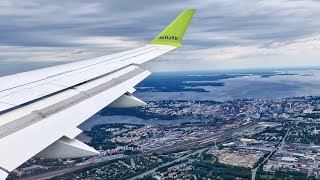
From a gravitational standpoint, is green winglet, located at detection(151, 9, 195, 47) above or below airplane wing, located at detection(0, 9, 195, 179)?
above

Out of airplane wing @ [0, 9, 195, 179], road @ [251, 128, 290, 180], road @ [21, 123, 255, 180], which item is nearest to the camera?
airplane wing @ [0, 9, 195, 179]

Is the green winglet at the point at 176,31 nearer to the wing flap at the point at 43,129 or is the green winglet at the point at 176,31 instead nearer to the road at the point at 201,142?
the wing flap at the point at 43,129

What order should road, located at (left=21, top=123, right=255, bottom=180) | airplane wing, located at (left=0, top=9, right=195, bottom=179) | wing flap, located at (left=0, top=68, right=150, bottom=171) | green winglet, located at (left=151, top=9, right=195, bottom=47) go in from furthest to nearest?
road, located at (left=21, top=123, right=255, bottom=180) < green winglet, located at (left=151, top=9, right=195, bottom=47) < airplane wing, located at (left=0, top=9, right=195, bottom=179) < wing flap, located at (left=0, top=68, right=150, bottom=171)

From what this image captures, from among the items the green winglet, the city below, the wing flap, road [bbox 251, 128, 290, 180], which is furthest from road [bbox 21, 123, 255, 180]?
the wing flap

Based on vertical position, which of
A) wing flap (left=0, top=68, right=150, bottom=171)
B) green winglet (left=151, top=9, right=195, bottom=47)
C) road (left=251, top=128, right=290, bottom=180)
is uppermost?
green winglet (left=151, top=9, right=195, bottom=47)

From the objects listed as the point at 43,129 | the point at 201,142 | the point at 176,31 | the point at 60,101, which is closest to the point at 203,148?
the point at 201,142

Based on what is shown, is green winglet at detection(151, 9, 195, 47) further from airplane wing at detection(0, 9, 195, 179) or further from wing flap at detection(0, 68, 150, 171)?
wing flap at detection(0, 68, 150, 171)

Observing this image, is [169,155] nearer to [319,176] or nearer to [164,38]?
[319,176]

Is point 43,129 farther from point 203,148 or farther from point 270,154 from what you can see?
point 203,148

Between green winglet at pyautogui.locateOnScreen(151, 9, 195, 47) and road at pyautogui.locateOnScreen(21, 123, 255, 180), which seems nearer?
green winglet at pyautogui.locateOnScreen(151, 9, 195, 47)
